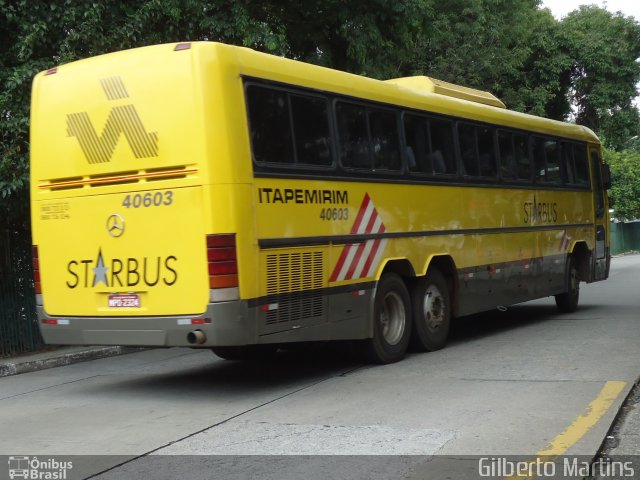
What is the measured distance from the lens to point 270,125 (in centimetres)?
834

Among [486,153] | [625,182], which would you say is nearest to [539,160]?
[486,153]

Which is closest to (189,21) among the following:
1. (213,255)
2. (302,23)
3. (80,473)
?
(302,23)

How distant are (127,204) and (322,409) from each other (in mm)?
2678

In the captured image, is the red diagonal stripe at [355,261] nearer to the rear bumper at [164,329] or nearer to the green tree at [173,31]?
the rear bumper at [164,329]

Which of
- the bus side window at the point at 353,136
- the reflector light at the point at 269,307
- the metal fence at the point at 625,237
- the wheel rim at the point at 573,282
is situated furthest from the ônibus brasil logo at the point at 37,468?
the metal fence at the point at 625,237

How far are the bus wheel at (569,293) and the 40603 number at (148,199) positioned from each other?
9.05 meters

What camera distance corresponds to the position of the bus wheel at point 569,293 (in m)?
15.1

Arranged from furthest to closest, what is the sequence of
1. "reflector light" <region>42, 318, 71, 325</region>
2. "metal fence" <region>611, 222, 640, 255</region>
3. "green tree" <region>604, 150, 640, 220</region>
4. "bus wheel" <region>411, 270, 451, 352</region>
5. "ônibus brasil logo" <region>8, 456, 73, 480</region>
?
"metal fence" <region>611, 222, 640, 255</region> < "green tree" <region>604, 150, 640, 220</region> < "bus wheel" <region>411, 270, 451, 352</region> < "reflector light" <region>42, 318, 71, 325</region> < "ônibus brasil logo" <region>8, 456, 73, 480</region>

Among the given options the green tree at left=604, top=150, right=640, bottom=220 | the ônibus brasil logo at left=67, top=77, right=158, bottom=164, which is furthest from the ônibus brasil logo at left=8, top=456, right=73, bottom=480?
the green tree at left=604, top=150, right=640, bottom=220

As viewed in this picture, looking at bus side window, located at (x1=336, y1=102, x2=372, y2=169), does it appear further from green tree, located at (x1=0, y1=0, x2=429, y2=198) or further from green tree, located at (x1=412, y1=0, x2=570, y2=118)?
green tree, located at (x1=412, y1=0, x2=570, y2=118)

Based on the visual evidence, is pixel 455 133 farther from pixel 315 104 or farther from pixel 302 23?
pixel 302 23

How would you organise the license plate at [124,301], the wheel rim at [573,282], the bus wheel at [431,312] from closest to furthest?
the license plate at [124,301], the bus wheel at [431,312], the wheel rim at [573,282]

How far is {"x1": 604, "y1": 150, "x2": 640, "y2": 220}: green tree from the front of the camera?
47.9m

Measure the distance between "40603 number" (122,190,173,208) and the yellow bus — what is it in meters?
0.01
